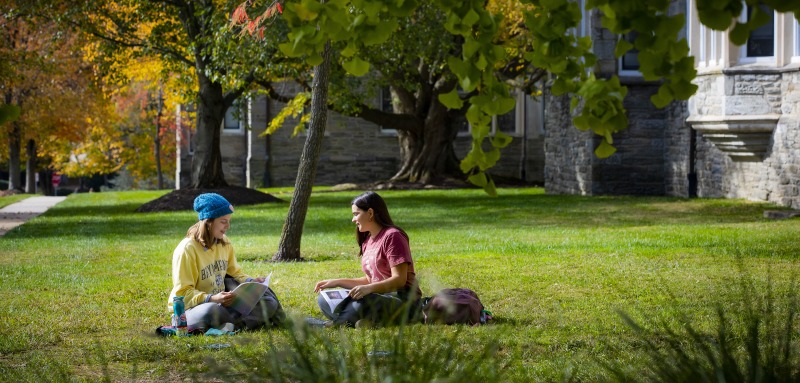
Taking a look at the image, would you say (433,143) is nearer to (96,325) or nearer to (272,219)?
(272,219)

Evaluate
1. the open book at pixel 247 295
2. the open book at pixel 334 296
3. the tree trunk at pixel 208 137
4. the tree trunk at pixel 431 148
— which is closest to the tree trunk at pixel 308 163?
the open book at pixel 334 296

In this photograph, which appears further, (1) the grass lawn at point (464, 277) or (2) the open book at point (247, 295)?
(2) the open book at point (247, 295)

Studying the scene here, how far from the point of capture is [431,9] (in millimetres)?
26453

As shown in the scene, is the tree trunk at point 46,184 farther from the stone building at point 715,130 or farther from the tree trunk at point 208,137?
the stone building at point 715,130

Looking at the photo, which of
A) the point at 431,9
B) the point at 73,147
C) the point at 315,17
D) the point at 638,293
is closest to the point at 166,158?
the point at 73,147

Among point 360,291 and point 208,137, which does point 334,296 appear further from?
point 208,137

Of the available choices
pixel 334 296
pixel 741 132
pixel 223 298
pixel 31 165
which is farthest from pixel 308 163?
pixel 31 165

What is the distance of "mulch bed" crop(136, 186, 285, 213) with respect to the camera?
84.1ft

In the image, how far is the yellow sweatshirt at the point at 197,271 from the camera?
26.0ft

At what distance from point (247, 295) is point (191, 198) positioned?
1880cm

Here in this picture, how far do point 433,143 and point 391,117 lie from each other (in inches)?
59.7

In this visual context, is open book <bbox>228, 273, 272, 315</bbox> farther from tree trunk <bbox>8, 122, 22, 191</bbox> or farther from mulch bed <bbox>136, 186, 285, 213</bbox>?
tree trunk <bbox>8, 122, 22, 191</bbox>

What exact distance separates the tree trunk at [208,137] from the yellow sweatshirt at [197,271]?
1974 cm

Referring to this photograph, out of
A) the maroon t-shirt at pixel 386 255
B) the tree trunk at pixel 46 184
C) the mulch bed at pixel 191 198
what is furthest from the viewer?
the tree trunk at pixel 46 184
